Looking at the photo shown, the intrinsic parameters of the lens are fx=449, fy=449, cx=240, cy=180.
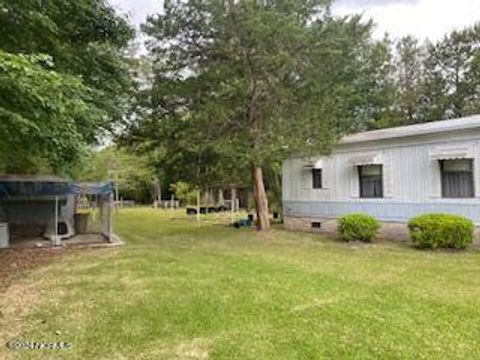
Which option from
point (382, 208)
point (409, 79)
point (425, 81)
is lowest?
point (382, 208)

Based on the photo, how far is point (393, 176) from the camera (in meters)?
13.6

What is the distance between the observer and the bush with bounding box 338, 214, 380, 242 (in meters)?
13.0

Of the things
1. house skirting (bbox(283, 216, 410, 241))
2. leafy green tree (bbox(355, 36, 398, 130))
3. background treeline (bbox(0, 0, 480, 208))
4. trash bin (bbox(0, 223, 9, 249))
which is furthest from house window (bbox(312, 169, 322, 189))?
trash bin (bbox(0, 223, 9, 249))

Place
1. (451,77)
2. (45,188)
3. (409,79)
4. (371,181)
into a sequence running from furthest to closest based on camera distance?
1. (409,79)
2. (451,77)
3. (45,188)
4. (371,181)

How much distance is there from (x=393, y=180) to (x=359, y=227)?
189cm

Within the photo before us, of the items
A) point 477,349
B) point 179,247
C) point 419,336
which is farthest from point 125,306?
point 179,247

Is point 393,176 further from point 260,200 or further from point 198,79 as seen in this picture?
point 198,79

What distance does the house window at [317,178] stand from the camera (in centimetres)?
1641

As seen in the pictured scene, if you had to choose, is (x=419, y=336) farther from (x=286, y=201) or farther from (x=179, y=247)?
(x=286, y=201)

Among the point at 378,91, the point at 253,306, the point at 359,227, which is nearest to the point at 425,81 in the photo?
the point at 378,91

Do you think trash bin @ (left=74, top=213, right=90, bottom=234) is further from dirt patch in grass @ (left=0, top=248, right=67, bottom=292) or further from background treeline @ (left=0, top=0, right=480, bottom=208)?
dirt patch in grass @ (left=0, top=248, right=67, bottom=292)

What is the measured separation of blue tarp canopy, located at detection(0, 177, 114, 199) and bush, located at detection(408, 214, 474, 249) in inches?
385

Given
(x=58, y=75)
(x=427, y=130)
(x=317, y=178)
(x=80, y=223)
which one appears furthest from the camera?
(x=80, y=223)

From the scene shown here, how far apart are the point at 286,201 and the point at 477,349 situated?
44.2 ft
